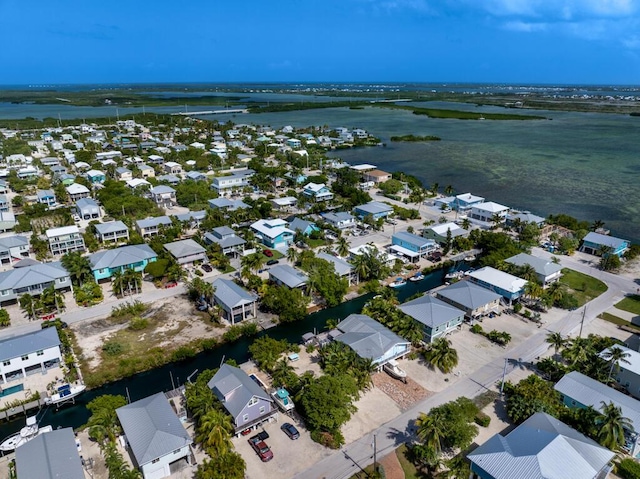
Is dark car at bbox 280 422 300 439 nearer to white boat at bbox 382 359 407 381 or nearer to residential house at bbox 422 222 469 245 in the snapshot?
white boat at bbox 382 359 407 381

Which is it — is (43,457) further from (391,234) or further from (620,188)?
(620,188)

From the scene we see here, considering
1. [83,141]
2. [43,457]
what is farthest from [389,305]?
[83,141]

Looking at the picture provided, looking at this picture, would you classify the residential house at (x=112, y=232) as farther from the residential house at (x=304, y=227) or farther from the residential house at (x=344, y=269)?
the residential house at (x=344, y=269)

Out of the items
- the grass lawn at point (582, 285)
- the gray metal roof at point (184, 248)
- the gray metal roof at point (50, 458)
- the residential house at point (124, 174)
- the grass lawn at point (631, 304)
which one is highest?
the residential house at point (124, 174)

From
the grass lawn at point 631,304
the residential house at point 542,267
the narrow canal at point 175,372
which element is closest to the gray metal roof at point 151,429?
the narrow canal at point 175,372

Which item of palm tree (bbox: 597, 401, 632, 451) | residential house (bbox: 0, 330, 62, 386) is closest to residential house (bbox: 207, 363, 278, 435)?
residential house (bbox: 0, 330, 62, 386)
